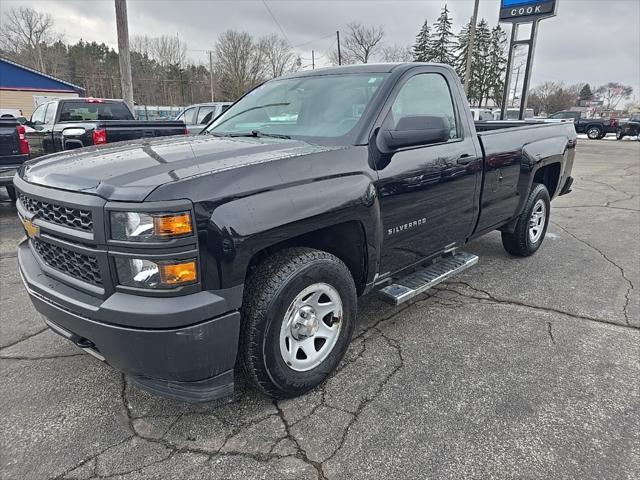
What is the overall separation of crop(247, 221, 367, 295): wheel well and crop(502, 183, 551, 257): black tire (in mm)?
2737

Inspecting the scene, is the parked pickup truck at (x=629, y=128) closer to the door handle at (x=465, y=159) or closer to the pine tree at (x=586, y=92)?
the door handle at (x=465, y=159)

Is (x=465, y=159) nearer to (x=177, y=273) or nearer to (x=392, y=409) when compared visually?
(x=392, y=409)

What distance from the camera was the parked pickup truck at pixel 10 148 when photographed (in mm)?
6738

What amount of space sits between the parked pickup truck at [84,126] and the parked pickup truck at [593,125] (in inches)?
1112

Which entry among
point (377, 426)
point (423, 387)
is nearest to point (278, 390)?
point (377, 426)

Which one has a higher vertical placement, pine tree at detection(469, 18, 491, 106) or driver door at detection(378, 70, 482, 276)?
pine tree at detection(469, 18, 491, 106)

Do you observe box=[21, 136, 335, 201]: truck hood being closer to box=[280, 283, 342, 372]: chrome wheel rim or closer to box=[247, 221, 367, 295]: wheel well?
box=[247, 221, 367, 295]: wheel well

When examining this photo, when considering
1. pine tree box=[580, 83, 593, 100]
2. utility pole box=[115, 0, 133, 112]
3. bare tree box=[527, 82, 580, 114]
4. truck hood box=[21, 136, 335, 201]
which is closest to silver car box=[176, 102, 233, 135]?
utility pole box=[115, 0, 133, 112]

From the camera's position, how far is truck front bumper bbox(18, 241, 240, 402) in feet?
6.32

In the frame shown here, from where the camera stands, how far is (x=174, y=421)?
241cm

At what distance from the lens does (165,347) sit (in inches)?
76.0

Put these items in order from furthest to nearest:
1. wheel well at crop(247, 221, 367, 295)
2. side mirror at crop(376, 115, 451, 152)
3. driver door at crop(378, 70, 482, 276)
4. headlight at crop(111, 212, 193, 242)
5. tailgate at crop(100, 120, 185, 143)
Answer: tailgate at crop(100, 120, 185, 143) < driver door at crop(378, 70, 482, 276) < side mirror at crop(376, 115, 451, 152) < wheel well at crop(247, 221, 367, 295) < headlight at crop(111, 212, 193, 242)

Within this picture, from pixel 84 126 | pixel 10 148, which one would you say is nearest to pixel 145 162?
pixel 10 148

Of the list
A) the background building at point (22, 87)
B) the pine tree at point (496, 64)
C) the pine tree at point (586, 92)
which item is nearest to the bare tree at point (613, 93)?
the pine tree at point (586, 92)
